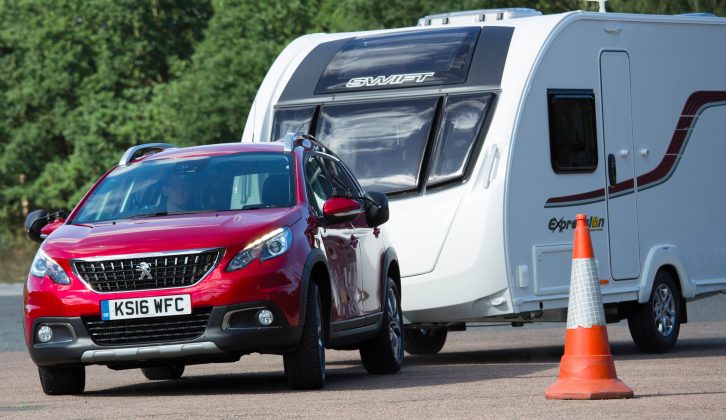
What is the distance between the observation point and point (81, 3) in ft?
174

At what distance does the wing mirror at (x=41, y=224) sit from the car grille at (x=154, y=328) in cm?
144

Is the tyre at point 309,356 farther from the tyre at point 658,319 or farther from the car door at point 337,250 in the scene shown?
the tyre at point 658,319

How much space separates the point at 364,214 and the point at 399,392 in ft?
6.80

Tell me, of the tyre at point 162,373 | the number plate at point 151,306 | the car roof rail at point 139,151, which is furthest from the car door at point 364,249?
the number plate at point 151,306

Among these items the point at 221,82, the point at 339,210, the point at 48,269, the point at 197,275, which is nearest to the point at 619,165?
the point at 339,210

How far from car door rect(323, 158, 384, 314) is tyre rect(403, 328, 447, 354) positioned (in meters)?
3.37

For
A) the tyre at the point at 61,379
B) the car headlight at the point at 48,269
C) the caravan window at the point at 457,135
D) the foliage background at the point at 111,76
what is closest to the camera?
the car headlight at the point at 48,269

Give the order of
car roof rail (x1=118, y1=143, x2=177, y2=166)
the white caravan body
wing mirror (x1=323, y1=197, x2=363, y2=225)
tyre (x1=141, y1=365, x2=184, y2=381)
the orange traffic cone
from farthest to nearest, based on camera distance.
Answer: the white caravan body
tyre (x1=141, y1=365, x2=184, y2=381)
car roof rail (x1=118, y1=143, x2=177, y2=166)
wing mirror (x1=323, y1=197, x2=363, y2=225)
the orange traffic cone

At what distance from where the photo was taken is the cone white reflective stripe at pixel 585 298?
32.6 ft

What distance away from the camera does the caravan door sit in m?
15.0

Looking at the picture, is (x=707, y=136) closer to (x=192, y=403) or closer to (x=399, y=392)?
(x=399, y=392)

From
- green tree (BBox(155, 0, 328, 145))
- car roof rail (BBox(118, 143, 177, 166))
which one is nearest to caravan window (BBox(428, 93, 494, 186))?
car roof rail (BBox(118, 143, 177, 166))

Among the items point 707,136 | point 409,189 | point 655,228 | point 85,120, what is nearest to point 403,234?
point 409,189

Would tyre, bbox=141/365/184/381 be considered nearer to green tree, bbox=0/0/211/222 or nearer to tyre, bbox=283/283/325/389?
tyre, bbox=283/283/325/389
